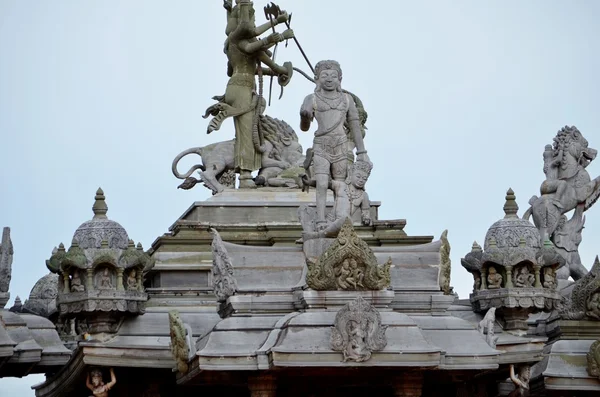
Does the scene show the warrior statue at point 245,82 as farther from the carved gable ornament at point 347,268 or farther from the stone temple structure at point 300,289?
the carved gable ornament at point 347,268

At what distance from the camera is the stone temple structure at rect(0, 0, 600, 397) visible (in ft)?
119

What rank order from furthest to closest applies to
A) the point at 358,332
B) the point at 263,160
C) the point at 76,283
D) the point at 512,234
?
the point at 263,160 < the point at 512,234 < the point at 76,283 < the point at 358,332

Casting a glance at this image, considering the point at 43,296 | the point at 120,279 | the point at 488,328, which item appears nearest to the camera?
the point at 488,328

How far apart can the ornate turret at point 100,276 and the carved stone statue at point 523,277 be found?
7.11 metres

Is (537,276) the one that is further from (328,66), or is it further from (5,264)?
(5,264)

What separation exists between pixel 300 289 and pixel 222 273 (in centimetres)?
161

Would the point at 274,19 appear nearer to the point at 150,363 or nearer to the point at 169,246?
the point at 169,246

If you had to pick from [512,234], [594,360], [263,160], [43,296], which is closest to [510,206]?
[512,234]

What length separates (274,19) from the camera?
150ft

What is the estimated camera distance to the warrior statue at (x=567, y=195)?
153ft

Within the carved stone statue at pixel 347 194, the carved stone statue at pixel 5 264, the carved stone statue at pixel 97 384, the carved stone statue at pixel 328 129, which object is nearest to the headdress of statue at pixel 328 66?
the carved stone statue at pixel 328 129

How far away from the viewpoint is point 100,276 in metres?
41.2

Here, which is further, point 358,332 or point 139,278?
point 139,278

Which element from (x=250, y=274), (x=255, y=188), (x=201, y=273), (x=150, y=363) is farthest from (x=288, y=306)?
(x=255, y=188)
